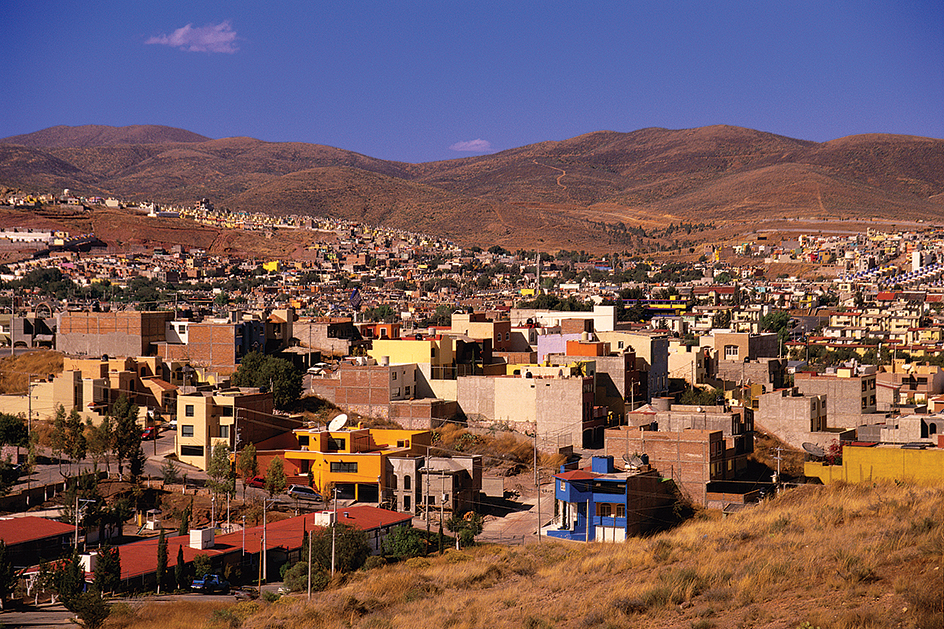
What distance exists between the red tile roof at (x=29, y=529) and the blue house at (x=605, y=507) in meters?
11.8

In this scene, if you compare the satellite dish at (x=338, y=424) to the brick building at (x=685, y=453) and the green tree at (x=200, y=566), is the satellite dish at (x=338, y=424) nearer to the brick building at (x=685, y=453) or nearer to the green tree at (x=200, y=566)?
the brick building at (x=685, y=453)

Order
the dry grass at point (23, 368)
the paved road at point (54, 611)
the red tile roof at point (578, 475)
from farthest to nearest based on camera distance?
the dry grass at point (23, 368) < the red tile roof at point (578, 475) < the paved road at point (54, 611)

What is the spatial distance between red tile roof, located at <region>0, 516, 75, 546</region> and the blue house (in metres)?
11.8

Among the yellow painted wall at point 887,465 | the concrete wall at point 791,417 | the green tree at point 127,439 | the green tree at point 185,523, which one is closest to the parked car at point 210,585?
the green tree at point 185,523

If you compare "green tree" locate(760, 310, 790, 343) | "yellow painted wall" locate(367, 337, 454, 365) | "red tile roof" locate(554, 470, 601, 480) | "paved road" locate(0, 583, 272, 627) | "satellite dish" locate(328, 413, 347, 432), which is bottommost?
"paved road" locate(0, 583, 272, 627)

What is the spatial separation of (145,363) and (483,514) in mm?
18746

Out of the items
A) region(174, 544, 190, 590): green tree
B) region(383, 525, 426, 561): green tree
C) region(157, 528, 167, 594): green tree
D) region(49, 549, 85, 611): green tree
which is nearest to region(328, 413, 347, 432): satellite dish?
region(383, 525, 426, 561): green tree

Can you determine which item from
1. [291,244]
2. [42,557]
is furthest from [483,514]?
[291,244]

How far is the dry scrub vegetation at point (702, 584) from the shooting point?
12.0 meters

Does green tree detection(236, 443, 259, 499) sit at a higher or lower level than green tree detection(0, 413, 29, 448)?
lower

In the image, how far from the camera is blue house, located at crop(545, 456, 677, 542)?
28516 mm

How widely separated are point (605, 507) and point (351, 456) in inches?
340

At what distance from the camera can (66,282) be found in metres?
113

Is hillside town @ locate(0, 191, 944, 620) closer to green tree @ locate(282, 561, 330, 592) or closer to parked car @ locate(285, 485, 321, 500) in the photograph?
parked car @ locate(285, 485, 321, 500)
